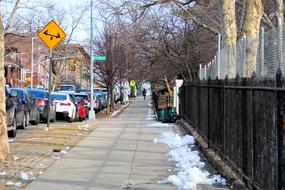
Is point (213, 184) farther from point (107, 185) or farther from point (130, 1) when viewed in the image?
point (130, 1)

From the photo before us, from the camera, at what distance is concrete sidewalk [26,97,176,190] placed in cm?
888

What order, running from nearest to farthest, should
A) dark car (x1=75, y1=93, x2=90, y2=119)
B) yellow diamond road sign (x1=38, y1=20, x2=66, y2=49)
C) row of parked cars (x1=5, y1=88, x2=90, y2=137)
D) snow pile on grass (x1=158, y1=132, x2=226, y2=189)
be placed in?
snow pile on grass (x1=158, y1=132, x2=226, y2=189), row of parked cars (x1=5, y1=88, x2=90, y2=137), yellow diamond road sign (x1=38, y1=20, x2=66, y2=49), dark car (x1=75, y1=93, x2=90, y2=119)

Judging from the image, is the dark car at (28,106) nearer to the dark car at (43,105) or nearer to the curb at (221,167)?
the dark car at (43,105)

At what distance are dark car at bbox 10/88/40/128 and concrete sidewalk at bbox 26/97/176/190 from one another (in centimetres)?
679

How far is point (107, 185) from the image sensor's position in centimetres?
882

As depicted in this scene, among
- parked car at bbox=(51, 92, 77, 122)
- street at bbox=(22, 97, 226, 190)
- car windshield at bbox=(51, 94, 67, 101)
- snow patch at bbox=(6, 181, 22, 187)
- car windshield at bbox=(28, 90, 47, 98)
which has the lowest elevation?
street at bbox=(22, 97, 226, 190)

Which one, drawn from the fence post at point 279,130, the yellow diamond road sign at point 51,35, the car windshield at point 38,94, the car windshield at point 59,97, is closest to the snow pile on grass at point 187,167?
the fence post at point 279,130

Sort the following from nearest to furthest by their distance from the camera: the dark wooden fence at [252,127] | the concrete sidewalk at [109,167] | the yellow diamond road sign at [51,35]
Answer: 1. the dark wooden fence at [252,127]
2. the concrete sidewalk at [109,167]
3. the yellow diamond road sign at [51,35]

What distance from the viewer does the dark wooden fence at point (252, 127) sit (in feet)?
19.9

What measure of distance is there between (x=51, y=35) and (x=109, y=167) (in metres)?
9.55

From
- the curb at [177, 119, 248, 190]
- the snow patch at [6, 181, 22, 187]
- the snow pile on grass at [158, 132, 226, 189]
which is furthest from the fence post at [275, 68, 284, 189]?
the snow patch at [6, 181, 22, 187]

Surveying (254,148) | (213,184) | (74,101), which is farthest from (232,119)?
(74,101)

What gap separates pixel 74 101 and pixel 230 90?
73.4ft

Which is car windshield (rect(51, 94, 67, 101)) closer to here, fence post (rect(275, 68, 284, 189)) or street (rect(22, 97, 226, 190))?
street (rect(22, 97, 226, 190))
